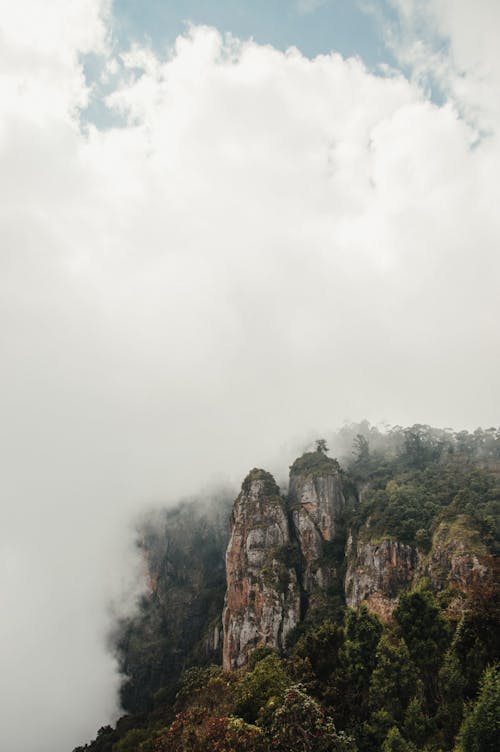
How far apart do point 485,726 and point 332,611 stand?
217ft

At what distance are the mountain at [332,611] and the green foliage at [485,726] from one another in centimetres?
9

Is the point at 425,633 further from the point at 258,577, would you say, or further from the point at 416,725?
the point at 258,577

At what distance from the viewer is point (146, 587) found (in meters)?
147

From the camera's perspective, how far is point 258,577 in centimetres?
10331

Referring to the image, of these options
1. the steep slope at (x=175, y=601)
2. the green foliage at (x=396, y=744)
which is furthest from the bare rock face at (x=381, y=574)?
the steep slope at (x=175, y=601)

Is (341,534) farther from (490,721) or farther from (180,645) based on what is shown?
(490,721)

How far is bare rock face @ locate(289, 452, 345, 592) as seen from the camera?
10362cm

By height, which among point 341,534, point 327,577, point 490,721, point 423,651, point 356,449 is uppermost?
point 356,449

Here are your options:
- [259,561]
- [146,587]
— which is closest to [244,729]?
[259,561]

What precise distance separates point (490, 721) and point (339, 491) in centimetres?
9113

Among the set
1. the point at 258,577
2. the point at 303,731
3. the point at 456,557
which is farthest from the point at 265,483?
the point at 303,731

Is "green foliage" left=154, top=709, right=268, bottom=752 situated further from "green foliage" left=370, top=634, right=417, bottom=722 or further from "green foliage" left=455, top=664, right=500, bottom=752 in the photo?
"green foliage" left=370, top=634, right=417, bottom=722

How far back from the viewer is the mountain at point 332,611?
36.1 metres

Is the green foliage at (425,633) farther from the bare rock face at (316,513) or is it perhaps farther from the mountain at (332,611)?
the bare rock face at (316,513)
